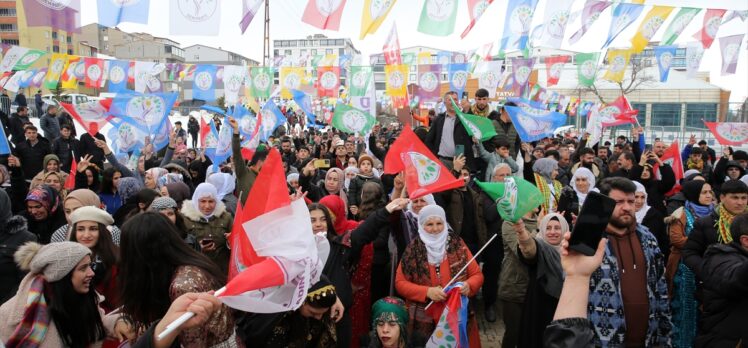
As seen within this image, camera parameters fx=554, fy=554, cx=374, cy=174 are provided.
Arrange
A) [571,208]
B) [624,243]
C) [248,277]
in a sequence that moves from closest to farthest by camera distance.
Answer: [248,277]
[624,243]
[571,208]

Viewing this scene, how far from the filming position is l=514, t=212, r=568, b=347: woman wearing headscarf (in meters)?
3.72

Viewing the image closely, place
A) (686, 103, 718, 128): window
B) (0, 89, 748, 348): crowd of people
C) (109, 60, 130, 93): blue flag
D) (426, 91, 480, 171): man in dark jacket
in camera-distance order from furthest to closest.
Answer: (686, 103, 718, 128): window, (109, 60, 130, 93): blue flag, (426, 91, 480, 171): man in dark jacket, (0, 89, 748, 348): crowd of people

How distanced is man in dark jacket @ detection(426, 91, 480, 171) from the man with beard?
12.7 feet

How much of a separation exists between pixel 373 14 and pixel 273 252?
705 centimetres

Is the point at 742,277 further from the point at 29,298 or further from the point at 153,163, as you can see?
the point at 153,163

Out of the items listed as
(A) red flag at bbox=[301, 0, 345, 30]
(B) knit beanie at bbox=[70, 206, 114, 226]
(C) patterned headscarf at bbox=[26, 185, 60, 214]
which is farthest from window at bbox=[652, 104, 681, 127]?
(B) knit beanie at bbox=[70, 206, 114, 226]

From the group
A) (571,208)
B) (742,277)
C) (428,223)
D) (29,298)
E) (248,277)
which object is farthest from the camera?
(571,208)

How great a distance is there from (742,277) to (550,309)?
116 centimetres

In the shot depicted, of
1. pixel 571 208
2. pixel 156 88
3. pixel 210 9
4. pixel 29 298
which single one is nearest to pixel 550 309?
pixel 571 208

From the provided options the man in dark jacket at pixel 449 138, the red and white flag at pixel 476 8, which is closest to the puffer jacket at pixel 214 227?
the man in dark jacket at pixel 449 138

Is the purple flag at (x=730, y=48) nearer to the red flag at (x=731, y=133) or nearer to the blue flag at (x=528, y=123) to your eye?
the red flag at (x=731, y=133)

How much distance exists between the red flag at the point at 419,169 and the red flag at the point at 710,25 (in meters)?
9.71

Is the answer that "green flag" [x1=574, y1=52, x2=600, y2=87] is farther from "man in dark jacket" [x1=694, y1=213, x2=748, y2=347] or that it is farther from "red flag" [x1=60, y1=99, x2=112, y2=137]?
"man in dark jacket" [x1=694, y1=213, x2=748, y2=347]

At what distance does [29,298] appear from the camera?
278 cm
